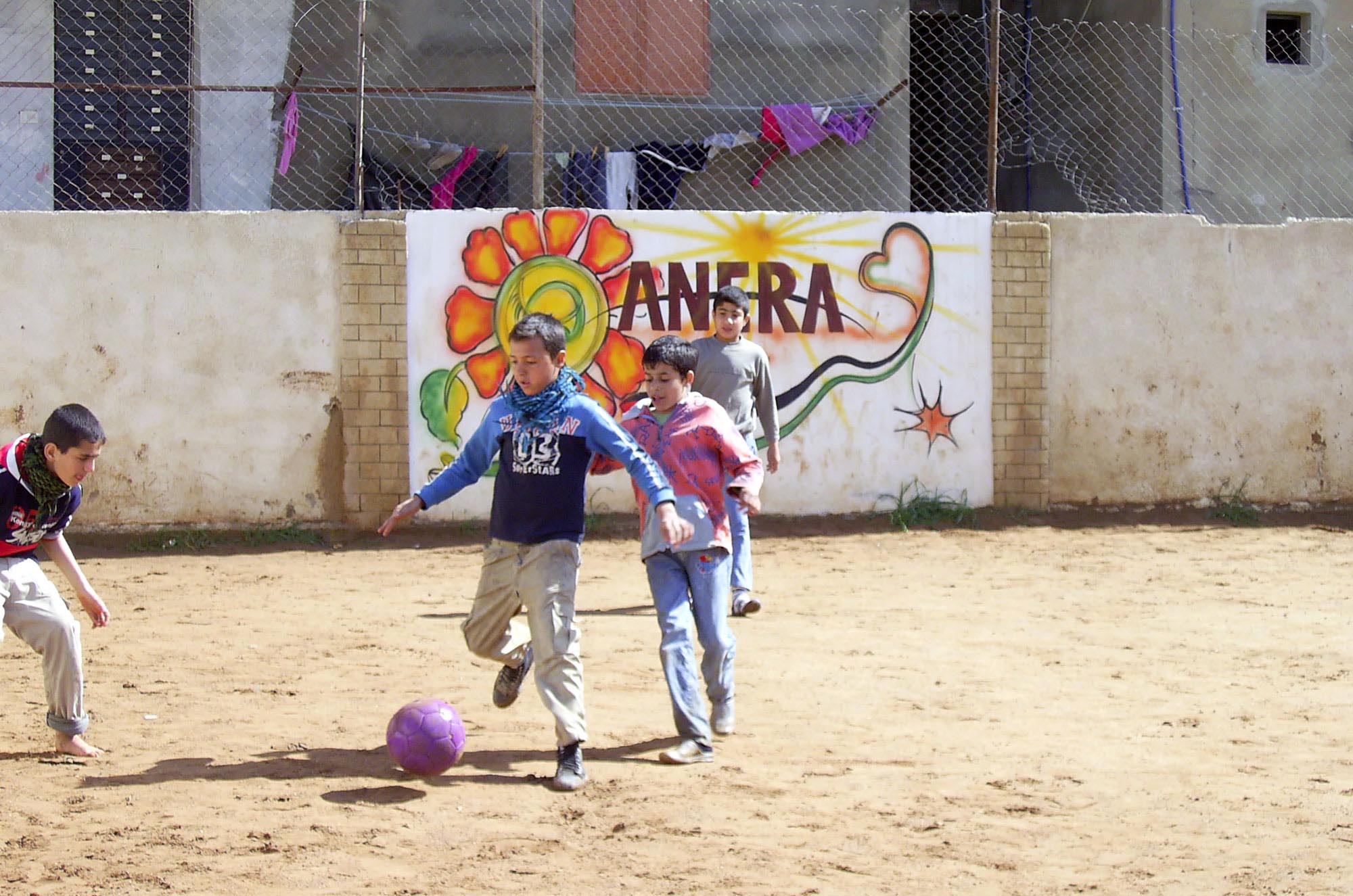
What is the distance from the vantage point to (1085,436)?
36.5ft

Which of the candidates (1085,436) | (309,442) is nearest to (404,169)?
(309,442)

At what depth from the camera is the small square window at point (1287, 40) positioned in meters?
14.9

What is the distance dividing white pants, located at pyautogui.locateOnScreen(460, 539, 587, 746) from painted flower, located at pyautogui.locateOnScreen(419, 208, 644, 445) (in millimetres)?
5354

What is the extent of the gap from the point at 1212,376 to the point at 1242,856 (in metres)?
7.86

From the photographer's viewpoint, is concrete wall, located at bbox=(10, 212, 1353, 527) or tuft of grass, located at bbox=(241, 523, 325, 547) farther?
tuft of grass, located at bbox=(241, 523, 325, 547)

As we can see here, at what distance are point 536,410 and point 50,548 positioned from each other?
1.86 m

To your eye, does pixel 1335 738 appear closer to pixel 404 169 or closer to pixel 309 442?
pixel 309 442

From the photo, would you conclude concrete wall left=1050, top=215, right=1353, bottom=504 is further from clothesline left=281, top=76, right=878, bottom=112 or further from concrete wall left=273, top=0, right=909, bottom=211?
clothesline left=281, top=76, right=878, bottom=112

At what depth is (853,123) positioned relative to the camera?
1424 cm

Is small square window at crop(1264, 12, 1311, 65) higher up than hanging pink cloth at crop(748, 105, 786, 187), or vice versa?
small square window at crop(1264, 12, 1311, 65)

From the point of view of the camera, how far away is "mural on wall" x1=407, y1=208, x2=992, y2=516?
10.3m

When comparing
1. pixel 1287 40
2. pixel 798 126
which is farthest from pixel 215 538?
pixel 1287 40

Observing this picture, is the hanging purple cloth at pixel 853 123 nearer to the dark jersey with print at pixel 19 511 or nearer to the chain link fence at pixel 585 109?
the chain link fence at pixel 585 109

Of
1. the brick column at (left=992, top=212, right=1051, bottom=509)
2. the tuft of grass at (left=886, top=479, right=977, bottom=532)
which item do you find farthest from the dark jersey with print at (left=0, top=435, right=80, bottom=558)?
the brick column at (left=992, top=212, right=1051, bottom=509)
